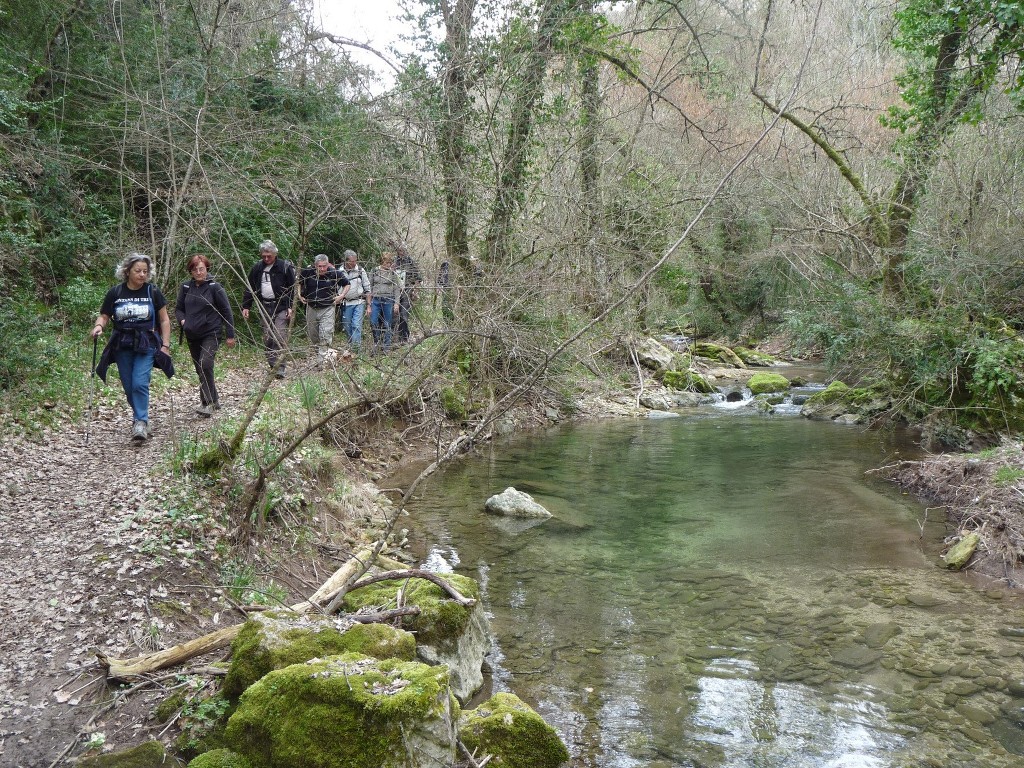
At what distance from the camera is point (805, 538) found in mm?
8312

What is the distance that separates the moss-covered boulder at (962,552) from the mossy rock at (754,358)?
1911 cm

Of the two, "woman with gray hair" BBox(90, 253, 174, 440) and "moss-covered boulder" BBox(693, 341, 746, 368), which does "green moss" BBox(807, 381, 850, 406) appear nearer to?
"moss-covered boulder" BBox(693, 341, 746, 368)

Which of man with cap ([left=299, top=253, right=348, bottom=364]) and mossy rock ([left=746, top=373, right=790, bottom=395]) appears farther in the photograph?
mossy rock ([left=746, top=373, right=790, bottom=395])

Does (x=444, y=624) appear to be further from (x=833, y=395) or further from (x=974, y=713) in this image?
(x=833, y=395)

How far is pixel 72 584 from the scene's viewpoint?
16.3 ft

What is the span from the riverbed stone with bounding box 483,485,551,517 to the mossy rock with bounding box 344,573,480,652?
3.48 metres

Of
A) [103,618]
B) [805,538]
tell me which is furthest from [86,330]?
[805,538]

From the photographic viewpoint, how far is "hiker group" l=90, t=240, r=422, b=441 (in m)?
7.70

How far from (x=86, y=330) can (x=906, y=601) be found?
1168cm

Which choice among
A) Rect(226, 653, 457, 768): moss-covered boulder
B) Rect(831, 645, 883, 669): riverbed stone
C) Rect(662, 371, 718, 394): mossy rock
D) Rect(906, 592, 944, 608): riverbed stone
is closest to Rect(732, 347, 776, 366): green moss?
Rect(662, 371, 718, 394): mossy rock

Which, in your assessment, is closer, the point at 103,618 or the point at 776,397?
the point at 103,618

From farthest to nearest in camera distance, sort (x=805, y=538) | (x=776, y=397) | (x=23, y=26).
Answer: (x=776, y=397), (x=23, y=26), (x=805, y=538)

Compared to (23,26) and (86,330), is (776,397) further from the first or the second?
(23,26)

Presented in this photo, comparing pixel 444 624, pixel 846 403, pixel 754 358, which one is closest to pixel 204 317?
pixel 444 624
